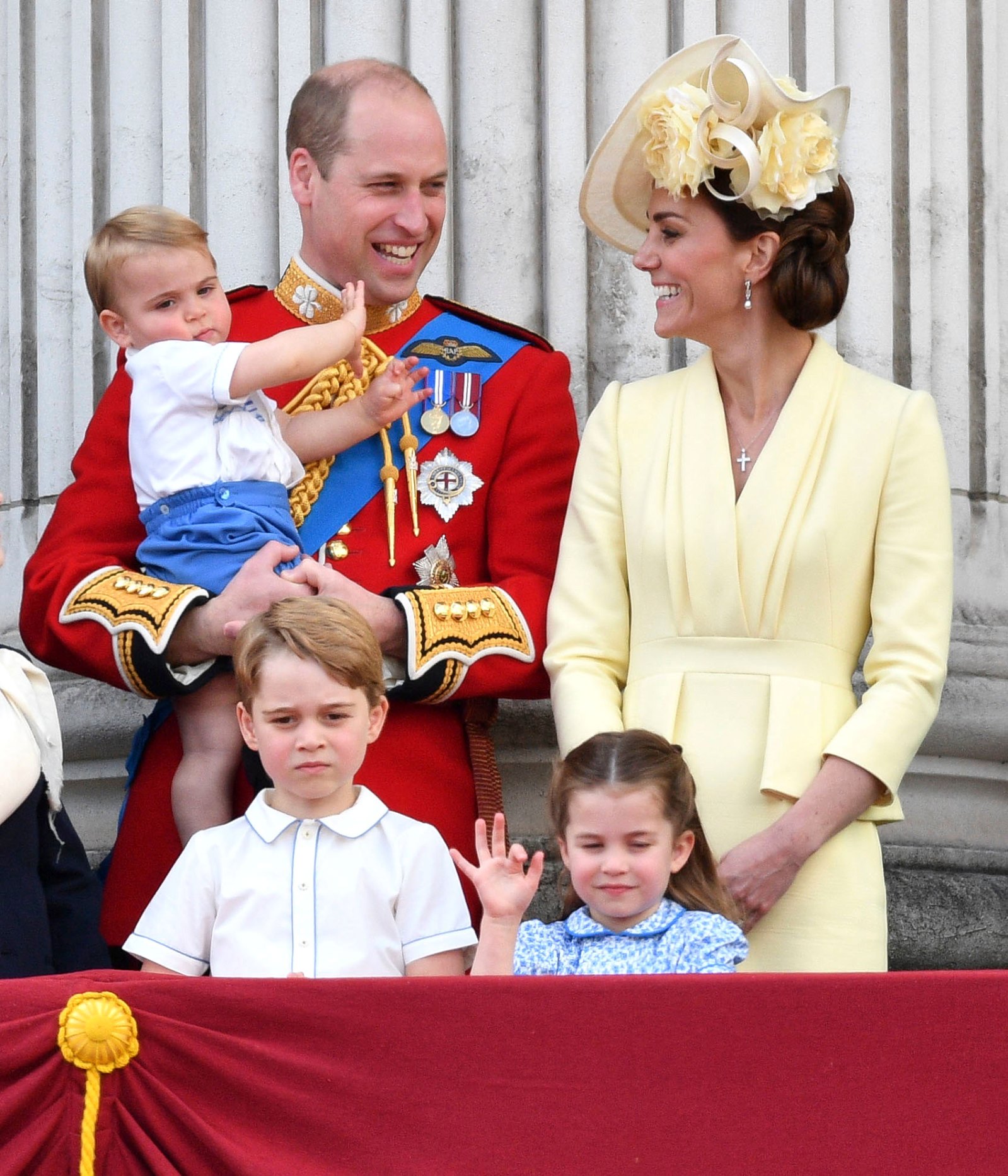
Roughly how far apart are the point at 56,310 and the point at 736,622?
71.4 inches

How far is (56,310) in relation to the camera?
4.44 metres

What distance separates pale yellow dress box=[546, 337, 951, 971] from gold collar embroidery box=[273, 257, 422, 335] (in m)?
0.58

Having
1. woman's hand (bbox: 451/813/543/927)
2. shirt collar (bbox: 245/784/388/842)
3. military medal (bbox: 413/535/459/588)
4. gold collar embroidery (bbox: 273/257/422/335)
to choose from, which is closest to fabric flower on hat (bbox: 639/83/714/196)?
gold collar embroidery (bbox: 273/257/422/335)

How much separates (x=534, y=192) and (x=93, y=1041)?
2.45 m

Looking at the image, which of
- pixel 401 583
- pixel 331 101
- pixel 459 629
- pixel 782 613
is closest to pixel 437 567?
pixel 401 583

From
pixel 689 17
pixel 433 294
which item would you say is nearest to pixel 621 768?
pixel 433 294

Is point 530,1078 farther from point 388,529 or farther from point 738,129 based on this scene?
point 738,129

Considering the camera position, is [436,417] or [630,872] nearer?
[630,872]

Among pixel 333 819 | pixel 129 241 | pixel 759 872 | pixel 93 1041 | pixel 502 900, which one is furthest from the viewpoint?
pixel 129 241

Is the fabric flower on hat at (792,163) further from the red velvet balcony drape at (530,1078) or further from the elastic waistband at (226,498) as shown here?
the red velvet balcony drape at (530,1078)

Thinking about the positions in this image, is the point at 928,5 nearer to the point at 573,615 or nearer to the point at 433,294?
the point at 433,294

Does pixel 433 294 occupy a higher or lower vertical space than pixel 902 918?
higher

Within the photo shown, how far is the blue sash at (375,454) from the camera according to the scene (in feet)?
11.9

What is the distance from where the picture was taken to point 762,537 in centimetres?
327
